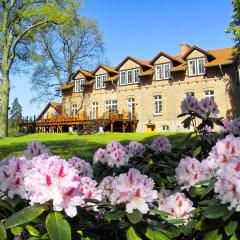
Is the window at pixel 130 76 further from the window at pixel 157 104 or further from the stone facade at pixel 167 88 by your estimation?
the window at pixel 157 104

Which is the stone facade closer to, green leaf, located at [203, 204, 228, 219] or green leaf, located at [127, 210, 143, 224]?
green leaf, located at [203, 204, 228, 219]

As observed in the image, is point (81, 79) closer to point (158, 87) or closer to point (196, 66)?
point (158, 87)

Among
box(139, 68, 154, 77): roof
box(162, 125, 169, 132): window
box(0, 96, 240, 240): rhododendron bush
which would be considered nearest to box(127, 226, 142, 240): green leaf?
box(0, 96, 240, 240): rhododendron bush

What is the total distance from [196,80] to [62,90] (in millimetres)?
17117

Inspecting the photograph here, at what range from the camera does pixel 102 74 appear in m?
45.0

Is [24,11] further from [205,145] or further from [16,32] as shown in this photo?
[205,145]

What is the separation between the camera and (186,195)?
11.2 feet

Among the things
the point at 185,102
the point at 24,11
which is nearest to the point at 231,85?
the point at 24,11

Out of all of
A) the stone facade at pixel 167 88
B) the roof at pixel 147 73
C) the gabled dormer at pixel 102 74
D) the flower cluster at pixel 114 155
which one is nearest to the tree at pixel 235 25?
the stone facade at pixel 167 88

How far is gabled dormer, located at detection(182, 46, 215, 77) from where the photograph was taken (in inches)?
1486

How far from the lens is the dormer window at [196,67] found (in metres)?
37.9

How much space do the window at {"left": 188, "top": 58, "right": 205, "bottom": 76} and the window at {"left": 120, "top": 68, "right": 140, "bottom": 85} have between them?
557cm

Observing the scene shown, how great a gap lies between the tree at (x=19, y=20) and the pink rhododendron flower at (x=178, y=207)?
28.3m

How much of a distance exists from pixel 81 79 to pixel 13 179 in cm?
4504
